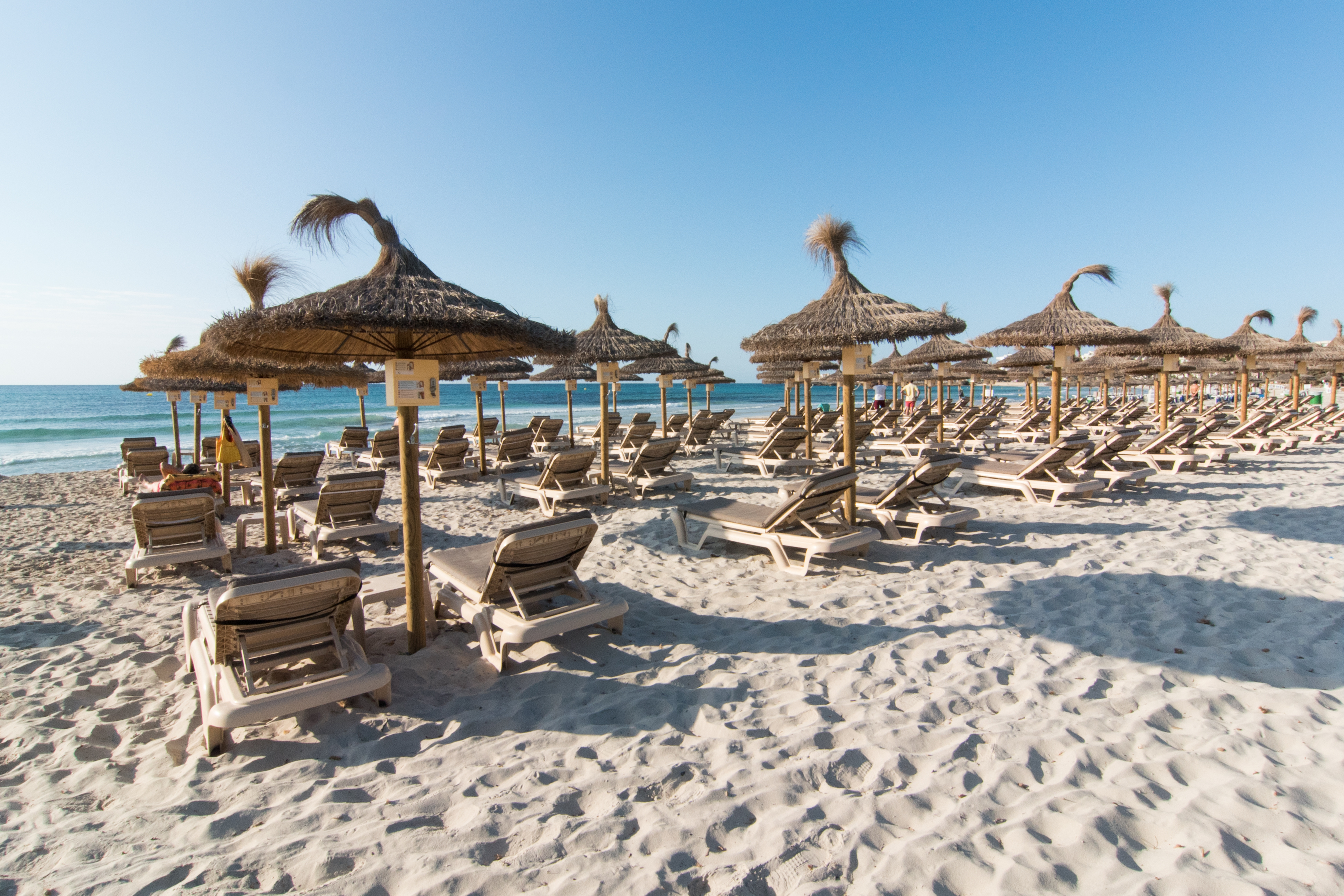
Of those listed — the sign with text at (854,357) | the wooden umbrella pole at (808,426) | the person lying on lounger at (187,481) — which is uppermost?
the sign with text at (854,357)

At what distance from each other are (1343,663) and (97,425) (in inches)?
1573

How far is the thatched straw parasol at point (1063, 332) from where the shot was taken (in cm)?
848

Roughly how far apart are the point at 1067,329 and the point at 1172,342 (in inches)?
176

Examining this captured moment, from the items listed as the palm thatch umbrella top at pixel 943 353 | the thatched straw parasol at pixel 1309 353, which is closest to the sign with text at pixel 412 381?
the palm thatch umbrella top at pixel 943 353

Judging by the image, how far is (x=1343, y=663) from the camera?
306 centimetres

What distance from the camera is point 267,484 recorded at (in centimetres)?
584

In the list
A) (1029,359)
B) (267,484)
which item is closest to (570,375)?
(267,484)

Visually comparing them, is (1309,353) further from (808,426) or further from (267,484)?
(267,484)

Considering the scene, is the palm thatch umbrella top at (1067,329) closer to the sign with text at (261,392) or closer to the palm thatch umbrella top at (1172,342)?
the palm thatch umbrella top at (1172,342)

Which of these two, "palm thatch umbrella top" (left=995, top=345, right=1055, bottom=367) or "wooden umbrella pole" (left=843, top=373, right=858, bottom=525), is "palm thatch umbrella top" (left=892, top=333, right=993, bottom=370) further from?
"wooden umbrella pole" (left=843, top=373, right=858, bottom=525)

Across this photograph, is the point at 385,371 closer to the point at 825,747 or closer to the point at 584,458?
the point at 825,747

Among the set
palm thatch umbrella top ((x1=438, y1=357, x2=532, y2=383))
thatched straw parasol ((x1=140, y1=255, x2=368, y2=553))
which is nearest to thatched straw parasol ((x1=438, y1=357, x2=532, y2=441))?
palm thatch umbrella top ((x1=438, y1=357, x2=532, y2=383))

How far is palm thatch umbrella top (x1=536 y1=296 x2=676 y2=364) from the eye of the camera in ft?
25.3

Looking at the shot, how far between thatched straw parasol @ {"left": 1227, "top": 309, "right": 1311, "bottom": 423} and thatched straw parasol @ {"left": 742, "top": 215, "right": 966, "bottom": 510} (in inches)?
437
